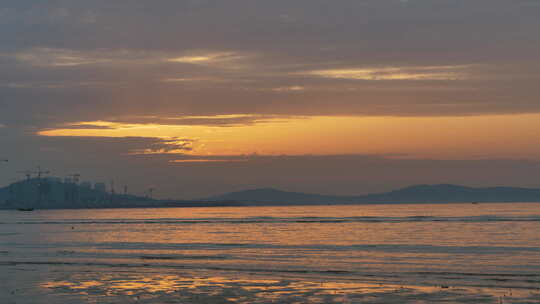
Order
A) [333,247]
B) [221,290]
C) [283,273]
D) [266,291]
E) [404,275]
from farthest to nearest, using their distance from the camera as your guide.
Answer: [333,247], [283,273], [404,275], [221,290], [266,291]

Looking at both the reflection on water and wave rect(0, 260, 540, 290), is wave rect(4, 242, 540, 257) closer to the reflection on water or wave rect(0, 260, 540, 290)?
wave rect(0, 260, 540, 290)

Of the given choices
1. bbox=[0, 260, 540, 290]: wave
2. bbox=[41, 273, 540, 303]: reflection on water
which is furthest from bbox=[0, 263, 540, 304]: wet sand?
bbox=[0, 260, 540, 290]: wave

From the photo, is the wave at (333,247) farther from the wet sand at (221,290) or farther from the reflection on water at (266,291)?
the reflection on water at (266,291)

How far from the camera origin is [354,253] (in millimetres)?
70375

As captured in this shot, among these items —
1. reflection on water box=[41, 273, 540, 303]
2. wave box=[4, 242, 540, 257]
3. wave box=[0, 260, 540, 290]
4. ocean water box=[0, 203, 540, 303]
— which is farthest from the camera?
wave box=[4, 242, 540, 257]

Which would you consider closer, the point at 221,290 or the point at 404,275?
the point at 221,290

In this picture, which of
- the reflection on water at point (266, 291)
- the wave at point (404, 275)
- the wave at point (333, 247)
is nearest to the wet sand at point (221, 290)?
the reflection on water at point (266, 291)

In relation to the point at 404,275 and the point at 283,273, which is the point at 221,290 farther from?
the point at 404,275

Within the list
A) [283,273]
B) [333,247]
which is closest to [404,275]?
[283,273]

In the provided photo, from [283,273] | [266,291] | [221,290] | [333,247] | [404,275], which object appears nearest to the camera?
[266,291]

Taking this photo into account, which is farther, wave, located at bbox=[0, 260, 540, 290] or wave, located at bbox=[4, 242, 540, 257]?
→ wave, located at bbox=[4, 242, 540, 257]

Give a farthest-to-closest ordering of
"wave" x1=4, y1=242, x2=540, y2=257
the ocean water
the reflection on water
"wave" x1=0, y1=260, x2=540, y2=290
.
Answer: "wave" x1=4, y1=242, x2=540, y2=257 < "wave" x1=0, y1=260, x2=540, y2=290 < the ocean water < the reflection on water

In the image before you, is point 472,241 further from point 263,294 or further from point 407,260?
point 263,294

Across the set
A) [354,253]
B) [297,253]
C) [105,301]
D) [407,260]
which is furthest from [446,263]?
[105,301]
